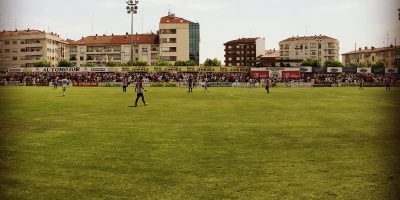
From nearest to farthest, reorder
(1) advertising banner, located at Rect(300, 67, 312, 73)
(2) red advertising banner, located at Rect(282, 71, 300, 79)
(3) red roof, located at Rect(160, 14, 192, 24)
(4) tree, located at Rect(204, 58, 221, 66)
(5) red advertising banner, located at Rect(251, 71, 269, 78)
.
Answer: (5) red advertising banner, located at Rect(251, 71, 269, 78)
(2) red advertising banner, located at Rect(282, 71, 300, 79)
(1) advertising banner, located at Rect(300, 67, 312, 73)
(4) tree, located at Rect(204, 58, 221, 66)
(3) red roof, located at Rect(160, 14, 192, 24)

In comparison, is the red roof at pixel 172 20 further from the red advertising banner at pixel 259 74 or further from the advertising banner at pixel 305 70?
the advertising banner at pixel 305 70

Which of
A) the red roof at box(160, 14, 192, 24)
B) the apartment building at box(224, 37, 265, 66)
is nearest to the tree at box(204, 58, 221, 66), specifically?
the red roof at box(160, 14, 192, 24)

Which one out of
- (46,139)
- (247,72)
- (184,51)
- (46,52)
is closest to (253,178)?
(46,139)

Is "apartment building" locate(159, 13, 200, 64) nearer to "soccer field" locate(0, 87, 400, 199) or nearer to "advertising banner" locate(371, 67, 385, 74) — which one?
"advertising banner" locate(371, 67, 385, 74)

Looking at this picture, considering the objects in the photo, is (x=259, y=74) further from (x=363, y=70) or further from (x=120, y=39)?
(x=120, y=39)

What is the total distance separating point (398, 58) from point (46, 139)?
34.1 ft

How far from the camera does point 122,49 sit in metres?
125

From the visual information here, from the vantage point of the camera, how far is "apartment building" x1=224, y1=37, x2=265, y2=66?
524ft

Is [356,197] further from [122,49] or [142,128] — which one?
[122,49]

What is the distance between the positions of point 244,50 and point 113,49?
183 feet

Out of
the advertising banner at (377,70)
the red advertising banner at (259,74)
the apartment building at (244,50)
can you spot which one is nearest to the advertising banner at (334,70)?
the advertising banner at (377,70)

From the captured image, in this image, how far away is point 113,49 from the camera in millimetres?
125188

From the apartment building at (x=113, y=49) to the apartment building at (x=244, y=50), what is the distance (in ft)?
154

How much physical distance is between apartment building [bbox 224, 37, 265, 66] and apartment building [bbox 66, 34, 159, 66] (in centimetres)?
4690
